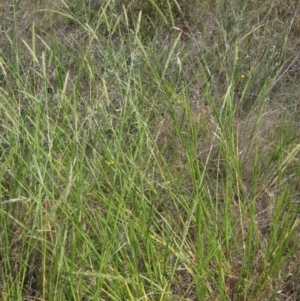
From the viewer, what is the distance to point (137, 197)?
1443 mm

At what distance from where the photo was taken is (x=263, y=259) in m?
1.43

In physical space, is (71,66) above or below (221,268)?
below

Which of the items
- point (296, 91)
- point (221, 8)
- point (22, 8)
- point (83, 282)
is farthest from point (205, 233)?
point (22, 8)

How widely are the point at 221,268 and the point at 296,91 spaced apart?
0.98 m

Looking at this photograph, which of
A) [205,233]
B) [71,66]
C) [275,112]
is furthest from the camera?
[71,66]

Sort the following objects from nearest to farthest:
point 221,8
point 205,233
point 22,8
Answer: point 205,233 < point 221,8 < point 22,8

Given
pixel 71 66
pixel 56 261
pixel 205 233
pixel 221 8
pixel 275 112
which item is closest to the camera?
pixel 56 261

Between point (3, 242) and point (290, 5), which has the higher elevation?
point (290, 5)

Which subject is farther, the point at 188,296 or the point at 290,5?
the point at 290,5

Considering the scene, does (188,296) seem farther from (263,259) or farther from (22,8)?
(22,8)

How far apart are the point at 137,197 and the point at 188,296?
10.0 inches

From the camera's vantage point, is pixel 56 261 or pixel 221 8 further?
pixel 221 8

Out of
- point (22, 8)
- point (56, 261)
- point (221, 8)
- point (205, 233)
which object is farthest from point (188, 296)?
point (22, 8)

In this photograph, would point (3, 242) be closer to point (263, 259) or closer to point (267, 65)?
point (263, 259)
